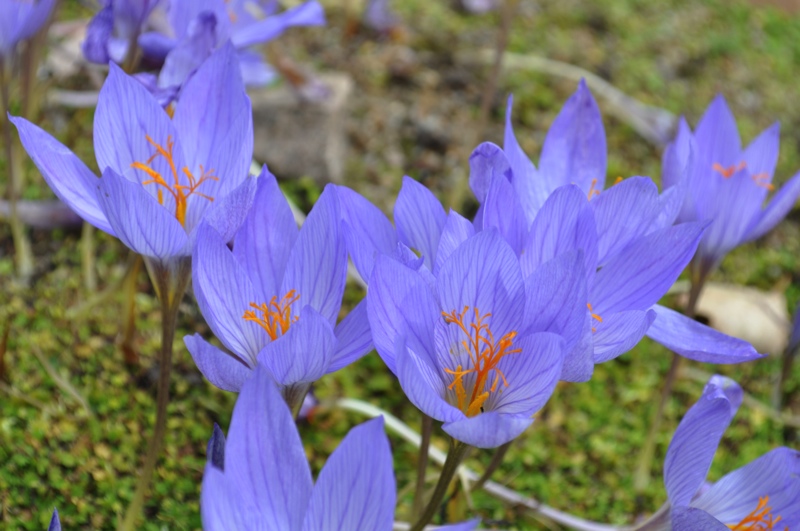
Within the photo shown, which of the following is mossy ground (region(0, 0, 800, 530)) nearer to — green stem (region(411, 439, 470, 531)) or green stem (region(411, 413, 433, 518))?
green stem (region(411, 413, 433, 518))

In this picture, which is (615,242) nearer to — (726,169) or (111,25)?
(726,169)

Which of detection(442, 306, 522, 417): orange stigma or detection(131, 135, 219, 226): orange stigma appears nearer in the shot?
detection(442, 306, 522, 417): orange stigma

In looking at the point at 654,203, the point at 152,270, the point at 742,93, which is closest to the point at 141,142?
the point at 152,270

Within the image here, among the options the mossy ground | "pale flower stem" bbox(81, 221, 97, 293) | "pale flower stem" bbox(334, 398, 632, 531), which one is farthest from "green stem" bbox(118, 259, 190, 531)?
"pale flower stem" bbox(81, 221, 97, 293)

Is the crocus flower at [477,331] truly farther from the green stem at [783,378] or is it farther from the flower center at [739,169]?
the green stem at [783,378]

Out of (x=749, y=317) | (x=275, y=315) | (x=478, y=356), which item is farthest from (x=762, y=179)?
(x=275, y=315)

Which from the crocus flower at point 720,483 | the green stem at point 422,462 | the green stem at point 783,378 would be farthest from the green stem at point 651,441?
the green stem at point 422,462

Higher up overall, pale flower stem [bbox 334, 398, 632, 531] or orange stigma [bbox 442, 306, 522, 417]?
orange stigma [bbox 442, 306, 522, 417]

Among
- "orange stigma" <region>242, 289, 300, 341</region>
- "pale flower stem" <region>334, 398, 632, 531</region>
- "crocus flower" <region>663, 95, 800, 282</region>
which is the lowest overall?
"pale flower stem" <region>334, 398, 632, 531</region>
